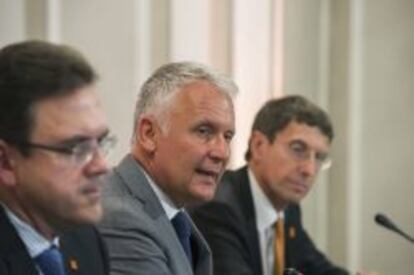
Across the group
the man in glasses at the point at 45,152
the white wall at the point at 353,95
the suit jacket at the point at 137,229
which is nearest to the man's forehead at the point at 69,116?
the man in glasses at the point at 45,152

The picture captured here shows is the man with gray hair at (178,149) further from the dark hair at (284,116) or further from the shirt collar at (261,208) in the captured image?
the dark hair at (284,116)

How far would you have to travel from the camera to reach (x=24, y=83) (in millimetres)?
1258

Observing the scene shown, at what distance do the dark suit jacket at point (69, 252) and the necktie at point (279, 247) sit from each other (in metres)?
1.13

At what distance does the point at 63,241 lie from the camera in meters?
1.48

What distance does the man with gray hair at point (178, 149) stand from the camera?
1799 mm

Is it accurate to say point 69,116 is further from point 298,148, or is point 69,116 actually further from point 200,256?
point 298,148

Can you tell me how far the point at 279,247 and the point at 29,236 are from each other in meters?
1.43

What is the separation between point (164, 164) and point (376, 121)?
2.04m

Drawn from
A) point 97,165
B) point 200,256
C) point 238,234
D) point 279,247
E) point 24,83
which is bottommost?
point 279,247

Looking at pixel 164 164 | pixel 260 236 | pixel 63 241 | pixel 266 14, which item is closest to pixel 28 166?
pixel 63 241

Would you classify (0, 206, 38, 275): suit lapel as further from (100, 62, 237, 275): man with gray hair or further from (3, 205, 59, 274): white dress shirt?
(100, 62, 237, 275): man with gray hair

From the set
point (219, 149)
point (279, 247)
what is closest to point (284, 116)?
point (279, 247)

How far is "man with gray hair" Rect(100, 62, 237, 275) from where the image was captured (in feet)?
5.90

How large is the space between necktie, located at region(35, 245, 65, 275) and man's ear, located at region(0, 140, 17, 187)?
0.43ft
